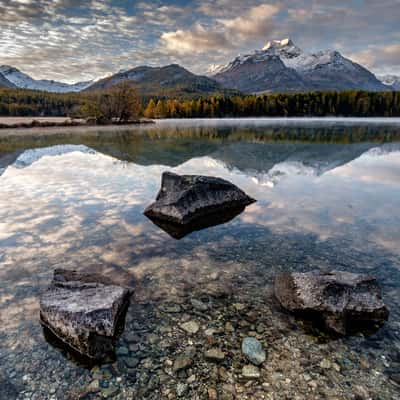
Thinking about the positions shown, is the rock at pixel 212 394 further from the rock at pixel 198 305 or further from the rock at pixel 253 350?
the rock at pixel 198 305

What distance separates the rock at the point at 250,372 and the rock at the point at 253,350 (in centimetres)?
12

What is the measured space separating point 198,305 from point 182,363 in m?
1.67

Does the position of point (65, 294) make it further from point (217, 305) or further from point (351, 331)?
point (351, 331)

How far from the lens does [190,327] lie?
6.04 m

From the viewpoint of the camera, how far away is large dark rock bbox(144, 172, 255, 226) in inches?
476

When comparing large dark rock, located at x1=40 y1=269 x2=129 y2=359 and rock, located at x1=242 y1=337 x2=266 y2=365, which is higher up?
large dark rock, located at x1=40 y1=269 x2=129 y2=359

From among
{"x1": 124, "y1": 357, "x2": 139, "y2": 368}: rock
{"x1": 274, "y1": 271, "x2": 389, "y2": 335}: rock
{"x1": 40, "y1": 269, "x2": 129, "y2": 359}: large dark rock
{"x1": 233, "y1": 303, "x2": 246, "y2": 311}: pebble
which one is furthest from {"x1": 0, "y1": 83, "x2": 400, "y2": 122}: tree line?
{"x1": 124, "y1": 357, "x2": 139, "y2": 368}: rock

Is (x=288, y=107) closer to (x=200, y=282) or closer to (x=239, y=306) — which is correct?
(x=200, y=282)

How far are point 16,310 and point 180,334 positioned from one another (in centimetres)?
380

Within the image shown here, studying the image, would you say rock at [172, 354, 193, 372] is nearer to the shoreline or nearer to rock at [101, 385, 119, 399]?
rock at [101, 385, 119, 399]

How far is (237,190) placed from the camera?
14.2 meters

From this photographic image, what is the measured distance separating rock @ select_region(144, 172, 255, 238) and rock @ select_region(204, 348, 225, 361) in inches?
237

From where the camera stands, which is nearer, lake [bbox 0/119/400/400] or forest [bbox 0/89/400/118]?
lake [bbox 0/119/400/400]

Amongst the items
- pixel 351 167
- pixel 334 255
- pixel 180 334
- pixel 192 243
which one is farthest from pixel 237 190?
pixel 351 167
